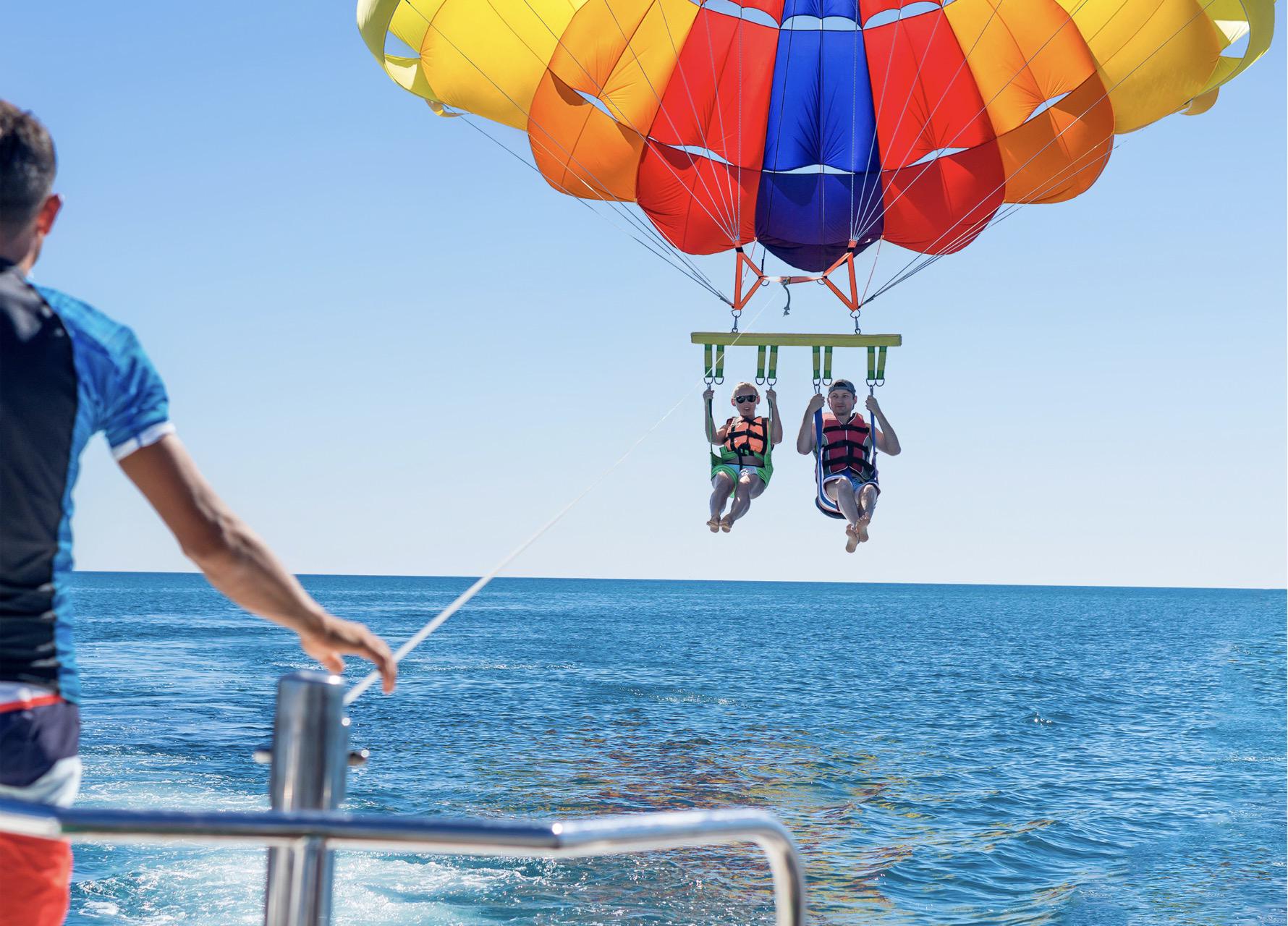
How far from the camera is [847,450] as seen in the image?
876cm

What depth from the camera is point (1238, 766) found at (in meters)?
22.2

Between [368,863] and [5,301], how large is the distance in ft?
34.2

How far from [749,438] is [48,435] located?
291 inches

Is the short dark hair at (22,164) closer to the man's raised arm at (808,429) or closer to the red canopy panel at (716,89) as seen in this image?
the man's raised arm at (808,429)

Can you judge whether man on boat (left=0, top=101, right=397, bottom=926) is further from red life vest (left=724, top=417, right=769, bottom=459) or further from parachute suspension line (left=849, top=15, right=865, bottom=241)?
parachute suspension line (left=849, top=15, right=865, bottom=241)

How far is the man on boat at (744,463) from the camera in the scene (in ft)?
28.8

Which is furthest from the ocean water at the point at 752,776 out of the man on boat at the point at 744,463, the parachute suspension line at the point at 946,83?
the parachute suspension line at the point at 946,83

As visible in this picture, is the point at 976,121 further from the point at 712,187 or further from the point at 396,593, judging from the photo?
the point at 396,593

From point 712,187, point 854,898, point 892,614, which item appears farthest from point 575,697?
point 892,614

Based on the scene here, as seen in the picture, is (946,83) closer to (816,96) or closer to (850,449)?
(816,96)

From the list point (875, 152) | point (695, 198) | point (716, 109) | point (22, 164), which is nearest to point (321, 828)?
point (22, 164)

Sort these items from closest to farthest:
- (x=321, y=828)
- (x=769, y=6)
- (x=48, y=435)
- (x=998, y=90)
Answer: (x=321, y=828) < (x=48, y=435) < (x=769, y=6) < (x=998, y=90)

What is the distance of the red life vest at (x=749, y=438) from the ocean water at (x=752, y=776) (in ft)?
14.6

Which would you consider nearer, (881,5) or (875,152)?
(881,5)
